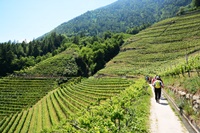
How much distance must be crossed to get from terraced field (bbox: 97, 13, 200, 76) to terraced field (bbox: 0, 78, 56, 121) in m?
22.6

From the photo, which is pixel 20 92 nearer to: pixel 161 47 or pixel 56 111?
pixel 56 111

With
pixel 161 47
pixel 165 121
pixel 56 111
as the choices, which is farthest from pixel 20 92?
pixel 165 121

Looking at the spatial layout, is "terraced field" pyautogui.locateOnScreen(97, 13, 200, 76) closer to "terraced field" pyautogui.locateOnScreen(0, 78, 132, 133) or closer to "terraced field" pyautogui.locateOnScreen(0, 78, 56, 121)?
"terraced field" pyautogui.locateOnScreen(0, 78, 132, 133)

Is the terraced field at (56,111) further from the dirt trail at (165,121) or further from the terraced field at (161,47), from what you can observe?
the dirt trail at (165,121)

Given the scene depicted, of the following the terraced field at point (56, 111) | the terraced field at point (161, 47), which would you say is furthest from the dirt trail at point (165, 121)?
the terraced field at point (161, 47)

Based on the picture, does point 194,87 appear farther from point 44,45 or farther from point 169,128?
point 44,45

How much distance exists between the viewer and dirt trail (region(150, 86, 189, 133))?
41.8 ft

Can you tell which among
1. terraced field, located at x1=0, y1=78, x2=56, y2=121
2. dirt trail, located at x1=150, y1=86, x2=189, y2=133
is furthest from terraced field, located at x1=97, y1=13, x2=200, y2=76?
dirt trail, located at x1=150, y1=86, x2=189, y2=133

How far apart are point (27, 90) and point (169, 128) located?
73.9 meters

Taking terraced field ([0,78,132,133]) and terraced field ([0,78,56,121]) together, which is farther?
terraced field ([0,78,56,121])

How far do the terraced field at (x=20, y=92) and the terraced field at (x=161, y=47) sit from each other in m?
22.6

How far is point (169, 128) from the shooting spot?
12961 mm

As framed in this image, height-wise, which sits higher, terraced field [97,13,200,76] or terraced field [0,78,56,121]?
terraced field [97,13,200,76]

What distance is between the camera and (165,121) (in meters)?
14.4
